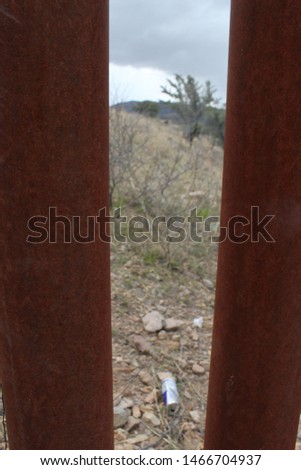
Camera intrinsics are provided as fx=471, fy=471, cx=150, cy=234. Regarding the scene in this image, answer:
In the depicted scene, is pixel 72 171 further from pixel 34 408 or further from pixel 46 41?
pixel 34 408

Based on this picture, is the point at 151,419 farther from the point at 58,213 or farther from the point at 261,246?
the point at 58,213

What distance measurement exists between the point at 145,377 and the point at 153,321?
43 cm

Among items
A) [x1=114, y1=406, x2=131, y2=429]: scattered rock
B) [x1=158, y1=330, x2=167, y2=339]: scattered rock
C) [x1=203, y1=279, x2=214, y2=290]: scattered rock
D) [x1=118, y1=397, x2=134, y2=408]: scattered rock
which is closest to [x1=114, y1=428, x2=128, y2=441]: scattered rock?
[x1=114, y1=406, x2=131, y2=429]: scattered rock

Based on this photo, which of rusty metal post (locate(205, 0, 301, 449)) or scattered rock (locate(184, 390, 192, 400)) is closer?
rusty metal post (locate(205, 0, 301, 449))

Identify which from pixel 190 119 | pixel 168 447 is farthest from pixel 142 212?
pixel 190 119

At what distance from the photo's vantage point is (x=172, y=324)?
2660mm

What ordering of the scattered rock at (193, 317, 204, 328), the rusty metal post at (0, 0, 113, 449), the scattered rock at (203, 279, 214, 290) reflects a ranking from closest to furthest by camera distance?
the rusty metal post at (0, 0, 113, 449) → the scattered rock at (193, 317, 204, 328) → the scattered rock at (203, 279, 214, 290)

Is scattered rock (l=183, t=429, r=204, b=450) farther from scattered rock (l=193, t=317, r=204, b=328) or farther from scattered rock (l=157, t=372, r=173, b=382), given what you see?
scattered rock (l=193, t=317, r=204, b=328)

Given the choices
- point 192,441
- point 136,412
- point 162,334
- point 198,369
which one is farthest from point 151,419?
point 162,334

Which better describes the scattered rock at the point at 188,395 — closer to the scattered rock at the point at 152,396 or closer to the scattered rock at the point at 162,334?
the scattered rock at the point at 152,396

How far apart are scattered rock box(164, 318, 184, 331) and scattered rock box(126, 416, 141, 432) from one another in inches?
28.0

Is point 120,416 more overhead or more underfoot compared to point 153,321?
more underfoot

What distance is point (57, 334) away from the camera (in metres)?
1.00

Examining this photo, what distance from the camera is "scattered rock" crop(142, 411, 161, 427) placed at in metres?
1.98
